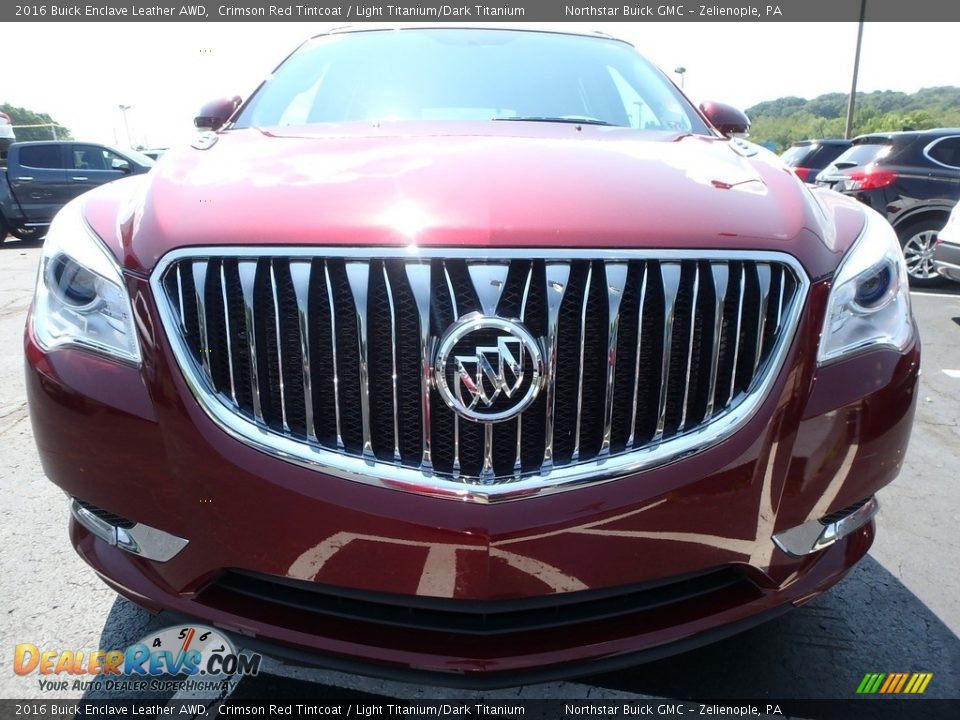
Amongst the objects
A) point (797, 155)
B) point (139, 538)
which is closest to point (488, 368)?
point (139, 538)

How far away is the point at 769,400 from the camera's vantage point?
1394 mm

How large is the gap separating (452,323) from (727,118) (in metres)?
1.66

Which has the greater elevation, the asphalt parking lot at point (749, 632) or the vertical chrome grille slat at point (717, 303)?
the vertical chrome grille slat at point (717, 303)

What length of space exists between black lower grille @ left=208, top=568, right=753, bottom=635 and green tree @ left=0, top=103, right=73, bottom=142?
1283 inches

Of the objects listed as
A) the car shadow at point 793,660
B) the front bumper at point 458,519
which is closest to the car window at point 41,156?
the car shadow at point 793,660

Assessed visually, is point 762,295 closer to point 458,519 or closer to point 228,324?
point 458,519

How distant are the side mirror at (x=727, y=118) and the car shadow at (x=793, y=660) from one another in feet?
4.97

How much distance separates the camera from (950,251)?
594 centimetres

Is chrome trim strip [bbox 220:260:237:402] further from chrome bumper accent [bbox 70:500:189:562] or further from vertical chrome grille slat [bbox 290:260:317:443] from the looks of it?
chrome bumper accent [bbox 70:500:189:562]

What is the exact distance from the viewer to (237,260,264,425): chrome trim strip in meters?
1.33

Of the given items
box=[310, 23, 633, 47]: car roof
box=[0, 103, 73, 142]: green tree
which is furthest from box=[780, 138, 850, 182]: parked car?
Answer: box=[0, 103, 73, 142]: green tree

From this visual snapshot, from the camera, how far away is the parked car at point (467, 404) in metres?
1.31

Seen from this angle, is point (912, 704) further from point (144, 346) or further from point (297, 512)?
point (144, 346)

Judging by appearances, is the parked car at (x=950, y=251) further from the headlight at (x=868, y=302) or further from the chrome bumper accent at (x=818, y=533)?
the chrome bumper accent at (x=818, y=533)
